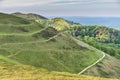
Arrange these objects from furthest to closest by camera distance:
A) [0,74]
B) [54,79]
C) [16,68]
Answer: [16,68], [0,74], [54,79]

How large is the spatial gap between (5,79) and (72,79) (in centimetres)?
1407

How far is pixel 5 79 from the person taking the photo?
3031 inches

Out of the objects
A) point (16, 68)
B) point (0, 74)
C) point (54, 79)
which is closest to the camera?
point (54, 79)

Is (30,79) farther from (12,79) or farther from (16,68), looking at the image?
(16,68)

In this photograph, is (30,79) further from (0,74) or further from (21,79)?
(0,74)

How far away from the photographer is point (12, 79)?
7488 centimetres

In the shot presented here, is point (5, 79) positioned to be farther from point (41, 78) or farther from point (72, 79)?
point (72, 79)

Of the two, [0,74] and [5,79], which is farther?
[0,74]

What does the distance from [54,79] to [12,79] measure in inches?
338

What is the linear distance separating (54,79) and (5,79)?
34.7ft

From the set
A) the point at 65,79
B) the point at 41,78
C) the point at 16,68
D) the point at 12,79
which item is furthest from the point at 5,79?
the point at 16,68

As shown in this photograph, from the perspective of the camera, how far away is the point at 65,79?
7562cm

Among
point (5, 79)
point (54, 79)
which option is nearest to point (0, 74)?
point (5, 79)

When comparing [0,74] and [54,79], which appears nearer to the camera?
[54,79]
